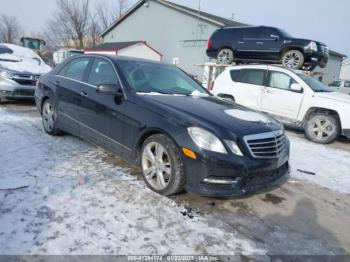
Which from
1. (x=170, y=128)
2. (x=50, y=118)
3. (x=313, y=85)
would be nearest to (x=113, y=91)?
(x=170, y=128)

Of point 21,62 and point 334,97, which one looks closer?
point 334,97

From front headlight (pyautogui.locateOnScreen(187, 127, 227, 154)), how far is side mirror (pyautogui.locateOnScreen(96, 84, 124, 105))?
1.24m

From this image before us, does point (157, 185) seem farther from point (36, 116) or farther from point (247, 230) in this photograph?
point (36, 116)

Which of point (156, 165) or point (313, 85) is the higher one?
point (313, 85)

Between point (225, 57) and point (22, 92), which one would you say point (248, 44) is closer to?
point (225, 57)

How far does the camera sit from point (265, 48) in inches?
431

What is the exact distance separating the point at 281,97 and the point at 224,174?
545cm

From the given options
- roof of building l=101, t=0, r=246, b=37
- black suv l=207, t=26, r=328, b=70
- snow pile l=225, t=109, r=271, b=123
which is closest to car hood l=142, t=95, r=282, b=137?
snow pile l=225, t=109, r=271, b=123

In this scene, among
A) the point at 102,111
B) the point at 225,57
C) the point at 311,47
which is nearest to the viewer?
the point at 102,111

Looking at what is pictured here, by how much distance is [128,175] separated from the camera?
4164 mm

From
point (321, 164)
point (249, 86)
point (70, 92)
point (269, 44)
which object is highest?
point (269, 44)

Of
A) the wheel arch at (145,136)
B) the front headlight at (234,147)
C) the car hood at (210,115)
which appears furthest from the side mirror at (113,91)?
the front headlight at (234,147)

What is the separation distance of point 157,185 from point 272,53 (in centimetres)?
873

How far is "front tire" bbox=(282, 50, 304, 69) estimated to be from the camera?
10125 mm
